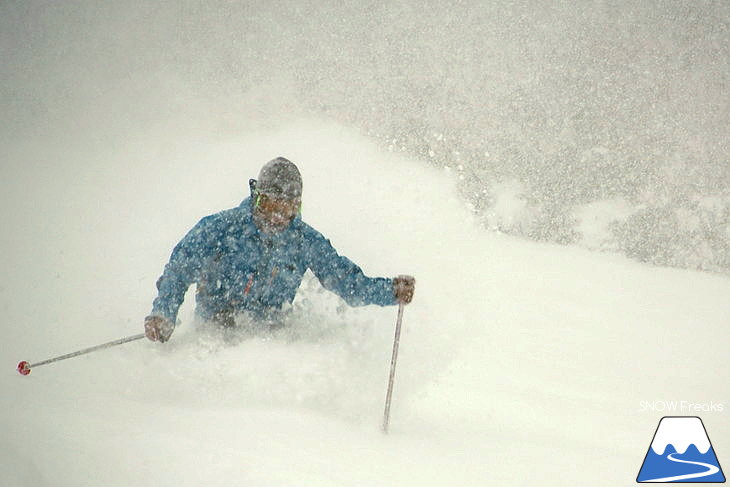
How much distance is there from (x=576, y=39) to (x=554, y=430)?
412 cm

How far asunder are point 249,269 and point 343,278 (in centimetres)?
42

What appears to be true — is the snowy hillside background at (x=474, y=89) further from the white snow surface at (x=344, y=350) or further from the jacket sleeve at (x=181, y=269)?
the jacket sleeve at (x=181, y=269)

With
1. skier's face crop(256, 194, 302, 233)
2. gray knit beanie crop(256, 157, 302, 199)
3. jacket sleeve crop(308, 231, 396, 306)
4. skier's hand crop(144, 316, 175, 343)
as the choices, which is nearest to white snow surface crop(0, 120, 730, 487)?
skier's hand crop(144, 316, 175, 343)

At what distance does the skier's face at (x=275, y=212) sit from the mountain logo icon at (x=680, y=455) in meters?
1.62

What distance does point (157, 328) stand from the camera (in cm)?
230

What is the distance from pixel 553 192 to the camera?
15.1 ft

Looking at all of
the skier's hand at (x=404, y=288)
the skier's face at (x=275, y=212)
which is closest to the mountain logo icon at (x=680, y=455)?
the skier's hand at (x=404, y=288)

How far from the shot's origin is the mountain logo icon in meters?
1.96

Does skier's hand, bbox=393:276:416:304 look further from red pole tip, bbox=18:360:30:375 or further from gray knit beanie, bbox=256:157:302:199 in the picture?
red pole tip, bbox=18:360:30:375

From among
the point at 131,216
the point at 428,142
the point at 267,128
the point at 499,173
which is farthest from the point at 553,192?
the point at 131,216

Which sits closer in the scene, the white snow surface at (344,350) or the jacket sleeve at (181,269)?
the white snow surface at (344,350)

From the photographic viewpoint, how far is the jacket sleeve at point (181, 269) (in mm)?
2391

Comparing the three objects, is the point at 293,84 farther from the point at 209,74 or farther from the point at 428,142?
the point at 428,142

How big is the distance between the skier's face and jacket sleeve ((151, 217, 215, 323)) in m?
0.22
